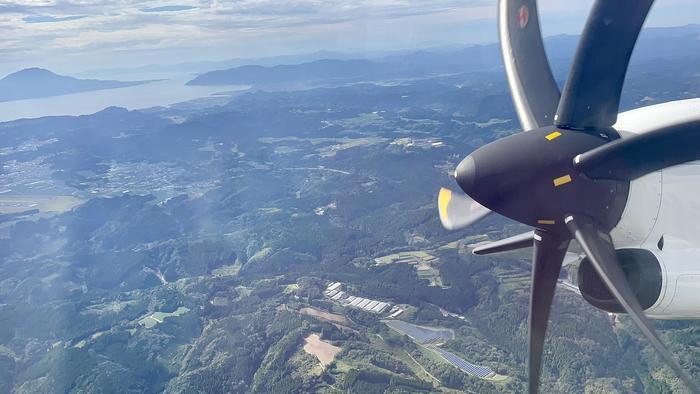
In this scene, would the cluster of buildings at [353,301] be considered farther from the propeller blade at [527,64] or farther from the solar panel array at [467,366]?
the propeller blade at [527,64]

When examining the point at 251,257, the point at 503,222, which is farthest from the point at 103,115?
the point at 503,222

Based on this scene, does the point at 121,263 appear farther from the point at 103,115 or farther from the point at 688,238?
the point at 103,115

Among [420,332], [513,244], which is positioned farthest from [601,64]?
[420,332]

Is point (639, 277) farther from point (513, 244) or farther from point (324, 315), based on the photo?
point (324, 315)

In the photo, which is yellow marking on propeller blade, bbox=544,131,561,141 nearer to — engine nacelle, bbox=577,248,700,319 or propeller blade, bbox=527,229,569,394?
propeller blade, bbox=527,229,569,394

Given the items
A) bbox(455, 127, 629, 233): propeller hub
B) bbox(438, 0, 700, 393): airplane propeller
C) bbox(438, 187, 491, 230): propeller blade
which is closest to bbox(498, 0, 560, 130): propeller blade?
bbox(438, 0, 700, 393): airplane propeller

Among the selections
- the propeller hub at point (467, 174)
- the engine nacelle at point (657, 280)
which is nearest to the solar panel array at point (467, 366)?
the engine nacelle at point (657, 280)
